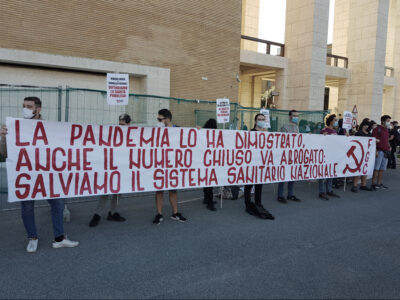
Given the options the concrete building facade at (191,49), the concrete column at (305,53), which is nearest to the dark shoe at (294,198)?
the concrete building facade at (191,49)

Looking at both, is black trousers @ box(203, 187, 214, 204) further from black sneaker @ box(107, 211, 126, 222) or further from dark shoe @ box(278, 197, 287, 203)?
black sneaker @ box(107, 211, 126, 222)

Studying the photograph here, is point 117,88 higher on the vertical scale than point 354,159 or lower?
higher

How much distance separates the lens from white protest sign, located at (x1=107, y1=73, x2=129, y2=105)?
5.71 metres

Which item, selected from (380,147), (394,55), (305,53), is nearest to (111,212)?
(380,147)

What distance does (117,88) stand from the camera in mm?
5742

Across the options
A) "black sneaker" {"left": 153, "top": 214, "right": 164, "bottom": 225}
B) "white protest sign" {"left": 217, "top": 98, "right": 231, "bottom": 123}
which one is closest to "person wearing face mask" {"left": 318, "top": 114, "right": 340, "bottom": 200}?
"white protest sign" {"left": 217, "top": 98, "right": 231, "bottom": 123}

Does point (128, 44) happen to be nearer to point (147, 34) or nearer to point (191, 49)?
point (147, 34)

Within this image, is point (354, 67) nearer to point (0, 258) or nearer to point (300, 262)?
point (300, 262)

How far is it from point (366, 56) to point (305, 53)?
770 cm

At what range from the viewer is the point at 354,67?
83.5ft

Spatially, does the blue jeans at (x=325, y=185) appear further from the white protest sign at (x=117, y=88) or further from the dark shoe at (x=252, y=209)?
the white protest sign at (x=117, y=88)

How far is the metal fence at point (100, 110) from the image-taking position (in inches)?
288

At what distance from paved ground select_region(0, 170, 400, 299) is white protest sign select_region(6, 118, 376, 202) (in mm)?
746

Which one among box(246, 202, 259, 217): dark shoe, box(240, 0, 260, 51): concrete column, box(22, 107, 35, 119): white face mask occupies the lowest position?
box(246, 202, 259, 217): dark shoe
